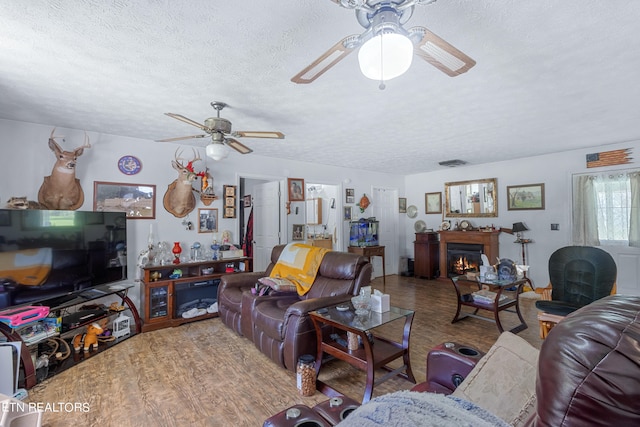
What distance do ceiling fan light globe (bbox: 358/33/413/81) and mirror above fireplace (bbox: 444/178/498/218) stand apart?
17.6 feet

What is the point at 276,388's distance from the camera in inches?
89.8

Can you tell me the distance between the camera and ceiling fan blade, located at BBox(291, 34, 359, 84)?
1277mm

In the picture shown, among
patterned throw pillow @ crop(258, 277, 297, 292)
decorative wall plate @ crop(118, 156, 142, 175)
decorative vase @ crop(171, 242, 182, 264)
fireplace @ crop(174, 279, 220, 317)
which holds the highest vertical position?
decorative wall plate @ crop(118, 156, 142, 175)

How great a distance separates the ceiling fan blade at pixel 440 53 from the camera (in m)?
1.24

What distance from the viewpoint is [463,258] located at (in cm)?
583

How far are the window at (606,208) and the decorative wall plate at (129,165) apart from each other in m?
6.53

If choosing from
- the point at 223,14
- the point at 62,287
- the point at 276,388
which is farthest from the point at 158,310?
the point at 223,14

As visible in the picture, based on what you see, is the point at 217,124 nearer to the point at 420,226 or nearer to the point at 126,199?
the point at 126,199

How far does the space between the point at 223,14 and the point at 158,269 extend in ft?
10.2

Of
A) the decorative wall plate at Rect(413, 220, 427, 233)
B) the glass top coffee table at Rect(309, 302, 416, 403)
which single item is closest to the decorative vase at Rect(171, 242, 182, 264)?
the glass top coffee table at Rect(309, 302, 416, 403)

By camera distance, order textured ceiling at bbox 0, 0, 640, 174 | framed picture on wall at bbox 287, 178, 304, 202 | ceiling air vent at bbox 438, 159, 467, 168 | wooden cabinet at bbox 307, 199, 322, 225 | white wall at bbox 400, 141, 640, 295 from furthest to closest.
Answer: wooden cabinet at bbox 307, 199, 322, 225 → ceiling air vent at bbox 438, 159, 467, 168 → framed picture on wall at bbox 287, 178, 304, 202 → white wall at bbox 400, 141, 640, 295 → textured ceiling at bbox 0, 0, 640, 174

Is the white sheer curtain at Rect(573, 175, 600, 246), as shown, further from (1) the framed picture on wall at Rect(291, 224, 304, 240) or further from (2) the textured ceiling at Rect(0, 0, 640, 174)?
(1) the framed picture on wall at Rect(291, 224, 304, 240)

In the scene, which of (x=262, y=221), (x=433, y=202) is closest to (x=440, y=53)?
(x=262, y=221)

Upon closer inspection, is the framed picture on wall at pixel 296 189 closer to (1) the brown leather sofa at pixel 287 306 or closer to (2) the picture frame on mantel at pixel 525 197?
(1) the brown leather sofa at pixel 287 306
